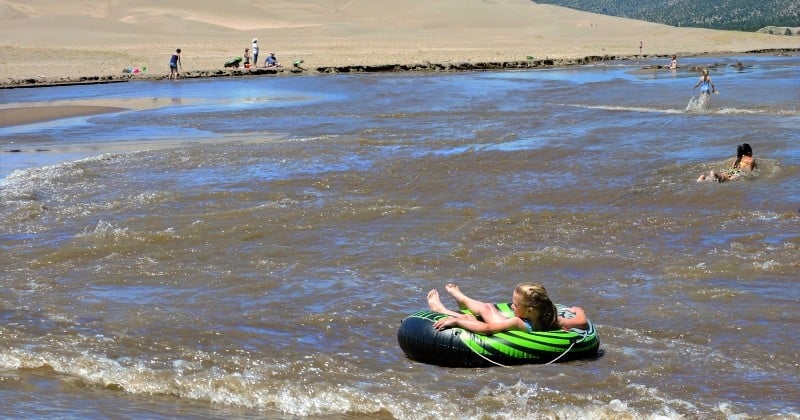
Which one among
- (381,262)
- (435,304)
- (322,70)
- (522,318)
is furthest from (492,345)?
(322,70)

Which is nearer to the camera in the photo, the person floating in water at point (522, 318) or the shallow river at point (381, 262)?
the shallow river at point (381, 262)

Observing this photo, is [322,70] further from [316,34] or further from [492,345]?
[492,345]

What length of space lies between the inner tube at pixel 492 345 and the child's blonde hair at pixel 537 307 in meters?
0.07

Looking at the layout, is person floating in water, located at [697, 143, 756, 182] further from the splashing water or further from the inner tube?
the splashing water

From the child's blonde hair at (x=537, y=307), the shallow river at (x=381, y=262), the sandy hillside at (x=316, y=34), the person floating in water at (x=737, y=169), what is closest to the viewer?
the shallow river at (x=381, y=262)

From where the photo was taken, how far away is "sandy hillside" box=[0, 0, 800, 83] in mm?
57062

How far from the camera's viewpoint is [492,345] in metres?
7.69

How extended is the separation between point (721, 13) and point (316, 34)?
285 ft

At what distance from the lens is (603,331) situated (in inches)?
344

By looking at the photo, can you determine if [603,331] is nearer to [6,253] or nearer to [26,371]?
[26,371]

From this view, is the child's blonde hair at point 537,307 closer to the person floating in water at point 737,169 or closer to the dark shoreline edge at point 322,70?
the person floating in water at point 737,169

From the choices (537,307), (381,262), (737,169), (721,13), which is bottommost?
(381,262)

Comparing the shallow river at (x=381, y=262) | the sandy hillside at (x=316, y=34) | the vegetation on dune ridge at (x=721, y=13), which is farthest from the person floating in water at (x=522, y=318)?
the vegetation on dune ridge at (x=721, y=13)

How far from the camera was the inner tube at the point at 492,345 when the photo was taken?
7691 mm
